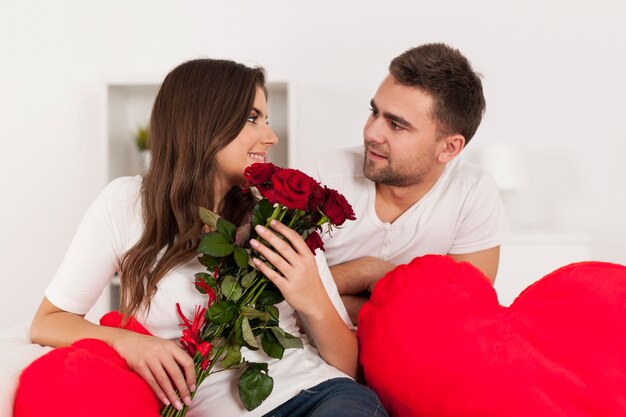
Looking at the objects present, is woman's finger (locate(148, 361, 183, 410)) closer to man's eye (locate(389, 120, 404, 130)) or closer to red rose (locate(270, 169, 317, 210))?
red rose (locate(270, 169, 317, 210))

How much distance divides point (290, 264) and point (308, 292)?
0.08m

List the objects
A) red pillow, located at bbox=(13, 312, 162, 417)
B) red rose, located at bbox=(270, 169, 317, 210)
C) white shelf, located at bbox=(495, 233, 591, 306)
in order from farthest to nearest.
A: white shelf, located at bbox=(495, 233, 591, 306) → red rose, located at bbox=(270, 169, 317, 210) → red pillow, located at bbox=(13, 312, 162, 417)

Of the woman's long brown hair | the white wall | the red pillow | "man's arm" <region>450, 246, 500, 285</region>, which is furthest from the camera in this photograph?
the white wall

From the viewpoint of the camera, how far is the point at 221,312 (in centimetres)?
134

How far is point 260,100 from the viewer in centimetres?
173

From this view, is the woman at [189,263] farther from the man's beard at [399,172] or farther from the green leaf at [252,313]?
the man's beard at [399,172]

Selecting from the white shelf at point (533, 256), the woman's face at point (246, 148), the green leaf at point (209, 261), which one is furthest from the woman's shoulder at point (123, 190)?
the white shelf at point (533, 256)

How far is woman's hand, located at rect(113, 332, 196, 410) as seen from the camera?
1.33 metres

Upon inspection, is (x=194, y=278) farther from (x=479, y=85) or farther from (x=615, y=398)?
(x=479, y=85)

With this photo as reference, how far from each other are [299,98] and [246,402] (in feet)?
8.72

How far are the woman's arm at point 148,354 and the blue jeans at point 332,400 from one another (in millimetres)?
197

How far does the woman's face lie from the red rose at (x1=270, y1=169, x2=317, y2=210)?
387mm

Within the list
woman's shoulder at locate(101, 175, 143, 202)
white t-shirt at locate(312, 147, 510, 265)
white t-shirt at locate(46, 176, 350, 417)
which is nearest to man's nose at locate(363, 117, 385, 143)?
white t-shirt at locate(312, 147, 510, 265)

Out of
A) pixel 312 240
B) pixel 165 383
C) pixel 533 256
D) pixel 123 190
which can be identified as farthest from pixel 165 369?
Answer: pixel 533 256
